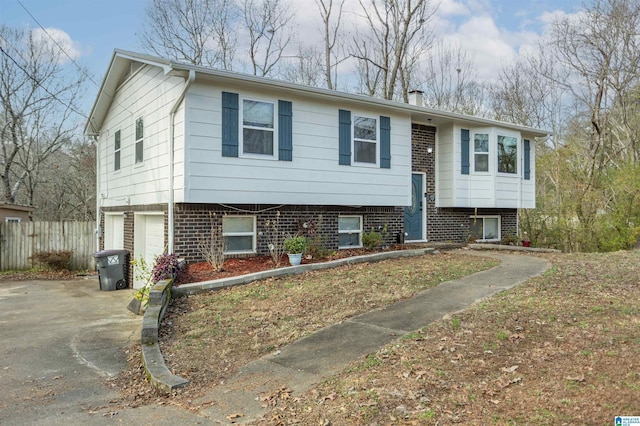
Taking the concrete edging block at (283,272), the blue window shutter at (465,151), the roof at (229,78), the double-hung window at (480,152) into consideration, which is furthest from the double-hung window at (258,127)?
the double-hung window at (480,152)

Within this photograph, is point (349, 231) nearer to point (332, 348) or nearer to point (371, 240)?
point (371, 240)

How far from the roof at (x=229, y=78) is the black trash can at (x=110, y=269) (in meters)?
5.15

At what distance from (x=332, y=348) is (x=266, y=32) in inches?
910

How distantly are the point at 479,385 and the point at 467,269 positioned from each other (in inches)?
227

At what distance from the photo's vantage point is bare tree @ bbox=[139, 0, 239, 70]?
23.3 metres

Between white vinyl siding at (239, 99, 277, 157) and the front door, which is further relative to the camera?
the front door

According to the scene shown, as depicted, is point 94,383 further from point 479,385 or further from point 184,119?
point 184,119

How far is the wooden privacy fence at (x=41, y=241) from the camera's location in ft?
51.3

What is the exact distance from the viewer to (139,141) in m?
12.0

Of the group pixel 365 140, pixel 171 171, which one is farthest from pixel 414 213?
pixel 171 171

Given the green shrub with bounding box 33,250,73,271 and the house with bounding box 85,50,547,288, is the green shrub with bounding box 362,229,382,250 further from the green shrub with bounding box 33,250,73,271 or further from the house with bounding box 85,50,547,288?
the green shrub with bounding box 33,250,73,271

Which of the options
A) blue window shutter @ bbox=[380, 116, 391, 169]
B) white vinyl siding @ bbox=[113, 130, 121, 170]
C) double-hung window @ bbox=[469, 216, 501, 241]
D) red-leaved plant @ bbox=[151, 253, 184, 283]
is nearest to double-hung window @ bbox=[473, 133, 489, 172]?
double-hung window @ bbox=[469, 216, 501, 241]

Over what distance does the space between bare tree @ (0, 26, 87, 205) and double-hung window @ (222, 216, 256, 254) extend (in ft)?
51.3

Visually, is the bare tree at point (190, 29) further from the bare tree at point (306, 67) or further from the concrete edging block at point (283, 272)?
the concrete edging block at point (283, 272)
